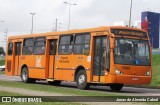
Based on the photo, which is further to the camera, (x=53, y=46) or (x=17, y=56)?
(x=17, y=56)

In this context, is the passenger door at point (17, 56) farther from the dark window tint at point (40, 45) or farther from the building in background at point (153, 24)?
the building in background at point (153, 24)

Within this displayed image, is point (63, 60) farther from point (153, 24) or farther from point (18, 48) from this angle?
point (153, 24)

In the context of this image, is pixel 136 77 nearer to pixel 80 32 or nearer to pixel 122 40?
pixel 122 40

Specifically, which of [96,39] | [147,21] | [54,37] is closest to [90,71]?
[96,39]

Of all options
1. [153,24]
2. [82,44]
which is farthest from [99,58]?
[153,24]

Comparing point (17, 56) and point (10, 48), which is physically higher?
point (10, 48)

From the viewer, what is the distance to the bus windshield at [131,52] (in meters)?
22.7

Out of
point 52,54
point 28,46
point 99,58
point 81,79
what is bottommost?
point 81,79

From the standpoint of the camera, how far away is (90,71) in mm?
23734

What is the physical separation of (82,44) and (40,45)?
5.06 meters

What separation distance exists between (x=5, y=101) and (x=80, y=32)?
1035 centimetres

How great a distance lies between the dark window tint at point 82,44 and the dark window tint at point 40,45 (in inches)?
156

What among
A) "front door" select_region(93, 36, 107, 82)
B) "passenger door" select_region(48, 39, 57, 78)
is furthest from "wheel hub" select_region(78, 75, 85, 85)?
"passenger door" select_region(48, 39, 57, 78)

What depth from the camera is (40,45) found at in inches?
1146
